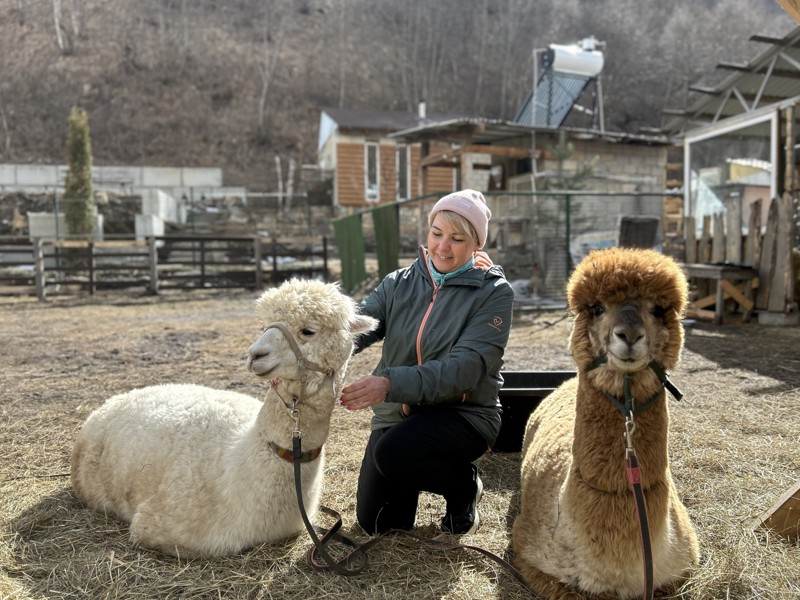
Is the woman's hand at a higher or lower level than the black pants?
higher

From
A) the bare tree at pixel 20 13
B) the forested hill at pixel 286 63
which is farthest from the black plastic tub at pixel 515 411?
the bare tree at pixel 20 13

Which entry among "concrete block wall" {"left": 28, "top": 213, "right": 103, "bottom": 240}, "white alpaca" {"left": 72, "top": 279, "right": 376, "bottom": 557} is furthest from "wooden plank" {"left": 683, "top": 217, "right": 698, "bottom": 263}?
"concrete block wall" {"left": 28, "top": 213, "right": 103, "bottom": 240}

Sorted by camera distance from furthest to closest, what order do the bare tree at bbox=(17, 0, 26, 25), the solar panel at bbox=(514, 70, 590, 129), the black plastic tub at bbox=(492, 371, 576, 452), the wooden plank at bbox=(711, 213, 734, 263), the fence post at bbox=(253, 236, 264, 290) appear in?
1. the bare tree at bbox=(17, 0, 26, 25)
2. the solar panel at bbox=(514, 70, 590, 129)
3. the fence post at bbox=(253, 236, 264, 290)
4. the wooden plank at bbox=(711, 213, 734, 263)
5. the black plastic tub at bbox=(492, 371, 576, 452)

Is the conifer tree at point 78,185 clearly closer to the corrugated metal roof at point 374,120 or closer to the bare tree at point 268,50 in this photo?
the corrugated metal roof at point 374,120

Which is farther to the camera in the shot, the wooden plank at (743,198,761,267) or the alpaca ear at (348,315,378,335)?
the wooden plank at (743,198,761,267)

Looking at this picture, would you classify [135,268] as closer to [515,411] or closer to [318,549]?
[515,411]

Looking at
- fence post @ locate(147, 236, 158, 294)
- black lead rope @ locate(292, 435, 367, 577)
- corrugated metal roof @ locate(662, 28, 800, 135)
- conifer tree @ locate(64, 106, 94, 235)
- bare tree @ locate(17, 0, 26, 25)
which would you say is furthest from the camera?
bare tree @ locate(17, 0, 26, 25)

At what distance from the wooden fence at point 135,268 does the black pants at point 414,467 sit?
1290 centimetres

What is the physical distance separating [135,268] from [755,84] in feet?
45.8

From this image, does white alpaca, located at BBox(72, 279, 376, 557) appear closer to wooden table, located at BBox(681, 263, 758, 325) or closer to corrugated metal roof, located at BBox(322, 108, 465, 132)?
wooden table, located at BBox(681, 263, 758, 325)

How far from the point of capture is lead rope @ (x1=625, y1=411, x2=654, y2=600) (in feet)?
6.59

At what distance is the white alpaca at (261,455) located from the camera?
2.47 meters

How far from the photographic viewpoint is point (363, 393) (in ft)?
7.69

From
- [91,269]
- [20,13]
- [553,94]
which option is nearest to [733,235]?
[91,269]
